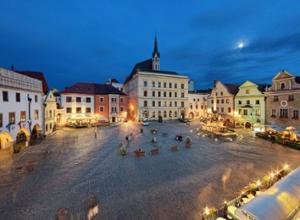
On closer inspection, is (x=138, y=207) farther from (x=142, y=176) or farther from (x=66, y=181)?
(x=66, y=181)

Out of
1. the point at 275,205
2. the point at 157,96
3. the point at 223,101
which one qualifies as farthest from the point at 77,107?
the point at 275,205

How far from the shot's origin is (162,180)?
34.0 feet

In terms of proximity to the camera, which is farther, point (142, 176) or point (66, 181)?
point (142, 176)

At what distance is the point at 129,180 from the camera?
1034 cm

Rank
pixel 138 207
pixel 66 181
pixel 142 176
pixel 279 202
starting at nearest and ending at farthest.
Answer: pixel 279 202 → pixel 138 207 → pixel 66 181 → pixel 142 176

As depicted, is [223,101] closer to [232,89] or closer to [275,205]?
[232,89]

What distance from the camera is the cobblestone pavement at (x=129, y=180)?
7449mm

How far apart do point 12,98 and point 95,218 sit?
1769 cm

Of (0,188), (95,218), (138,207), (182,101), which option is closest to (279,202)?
(138,207)

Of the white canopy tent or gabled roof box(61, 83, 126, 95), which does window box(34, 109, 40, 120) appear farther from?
the white canopy tent

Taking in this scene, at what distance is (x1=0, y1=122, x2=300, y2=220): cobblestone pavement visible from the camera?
745 cm

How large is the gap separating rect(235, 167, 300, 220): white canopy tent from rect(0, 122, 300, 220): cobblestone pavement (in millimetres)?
2396

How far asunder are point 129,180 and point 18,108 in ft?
55.7

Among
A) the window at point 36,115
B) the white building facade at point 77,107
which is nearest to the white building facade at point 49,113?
the window at point 36,115
